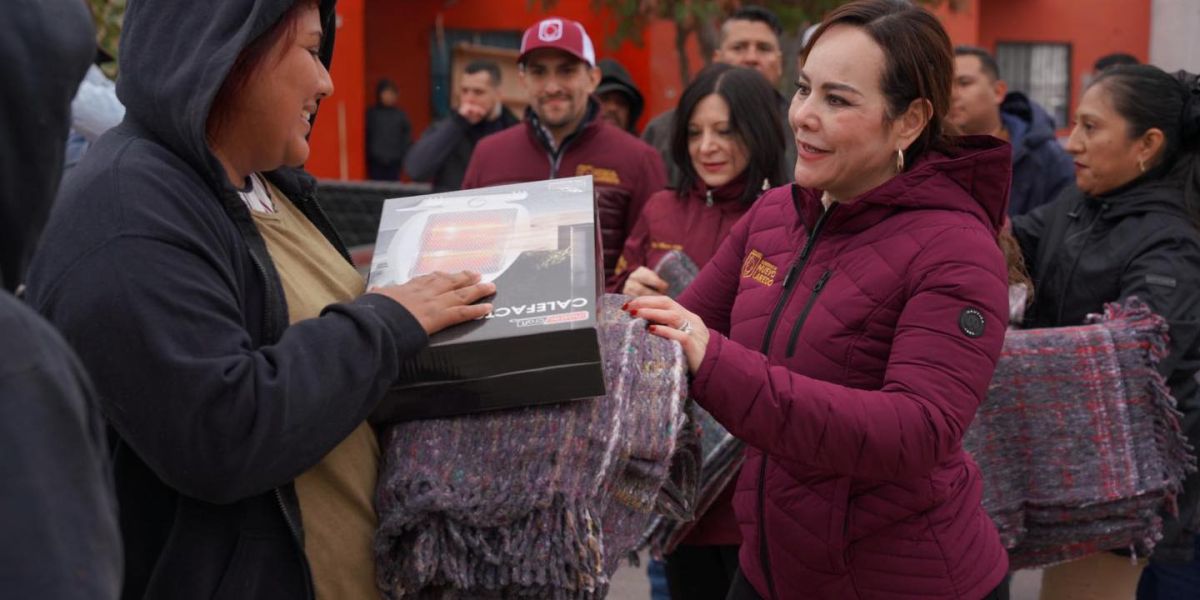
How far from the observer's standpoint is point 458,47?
15180mm

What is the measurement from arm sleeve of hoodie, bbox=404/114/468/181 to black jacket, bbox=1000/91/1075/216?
3.55 m

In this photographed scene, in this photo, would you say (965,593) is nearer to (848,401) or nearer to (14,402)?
(848,401)

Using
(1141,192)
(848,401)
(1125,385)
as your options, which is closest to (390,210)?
(848,401)

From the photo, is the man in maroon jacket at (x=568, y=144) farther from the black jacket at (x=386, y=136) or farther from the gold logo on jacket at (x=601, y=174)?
the black jacket at (x=386, y=136)

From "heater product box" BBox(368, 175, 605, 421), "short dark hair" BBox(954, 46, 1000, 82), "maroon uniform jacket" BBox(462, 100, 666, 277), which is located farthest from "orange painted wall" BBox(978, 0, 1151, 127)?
"heater product box" BBox(368, 175, 605, 421)

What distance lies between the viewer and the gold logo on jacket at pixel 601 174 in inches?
198

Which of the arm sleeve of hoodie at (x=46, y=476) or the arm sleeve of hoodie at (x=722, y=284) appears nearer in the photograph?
the arm sleeve of hoodie at (x=46, y=476)

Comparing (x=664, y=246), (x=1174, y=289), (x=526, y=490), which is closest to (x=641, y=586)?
(x=664, y=246)

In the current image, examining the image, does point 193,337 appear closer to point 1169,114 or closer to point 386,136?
point 1169,114

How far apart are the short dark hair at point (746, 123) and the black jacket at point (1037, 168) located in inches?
64.8

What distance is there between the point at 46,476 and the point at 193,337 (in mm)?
621

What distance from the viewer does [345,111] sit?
13.5 m

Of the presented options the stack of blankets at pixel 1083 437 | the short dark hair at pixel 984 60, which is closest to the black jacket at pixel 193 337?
the stack of blankets at pixel 1083 437

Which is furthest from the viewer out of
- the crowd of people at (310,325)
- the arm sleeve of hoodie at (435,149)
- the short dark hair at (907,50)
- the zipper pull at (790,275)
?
the arm sleeve of hoodie at (435,149)
